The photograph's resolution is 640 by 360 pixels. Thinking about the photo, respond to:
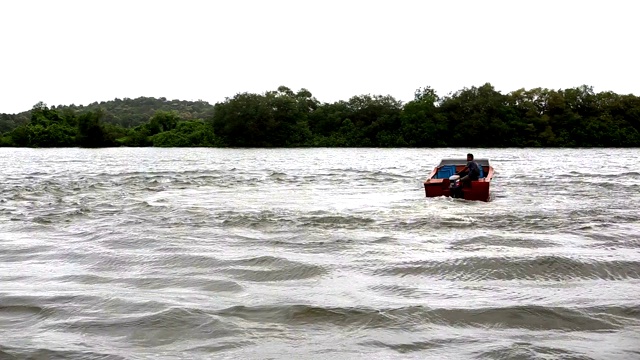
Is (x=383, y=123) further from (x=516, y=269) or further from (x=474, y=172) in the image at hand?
(x=516, y=269)

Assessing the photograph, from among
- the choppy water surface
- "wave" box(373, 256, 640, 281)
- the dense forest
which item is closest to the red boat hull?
the choppy water surface

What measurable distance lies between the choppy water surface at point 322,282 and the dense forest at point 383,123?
233 ft

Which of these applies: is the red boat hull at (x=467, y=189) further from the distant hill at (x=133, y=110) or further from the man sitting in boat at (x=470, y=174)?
the distant hill at (x=133, y=110)

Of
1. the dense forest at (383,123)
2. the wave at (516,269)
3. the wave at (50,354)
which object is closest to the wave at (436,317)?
the wave at (50,354)

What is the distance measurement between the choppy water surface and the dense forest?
70.9 meters

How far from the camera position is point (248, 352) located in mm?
4945

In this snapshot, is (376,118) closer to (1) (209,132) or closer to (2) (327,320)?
(1) (209,132)

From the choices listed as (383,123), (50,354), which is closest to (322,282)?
(50,354)

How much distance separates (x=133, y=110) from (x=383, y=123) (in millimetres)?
85835

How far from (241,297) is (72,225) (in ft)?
24.1

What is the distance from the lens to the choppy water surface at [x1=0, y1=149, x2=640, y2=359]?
5188 mm

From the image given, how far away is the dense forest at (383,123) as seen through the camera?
3275 inches

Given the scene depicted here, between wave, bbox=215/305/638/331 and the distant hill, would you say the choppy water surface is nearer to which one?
wave, bbox=215/305/638/331

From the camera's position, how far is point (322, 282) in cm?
749
